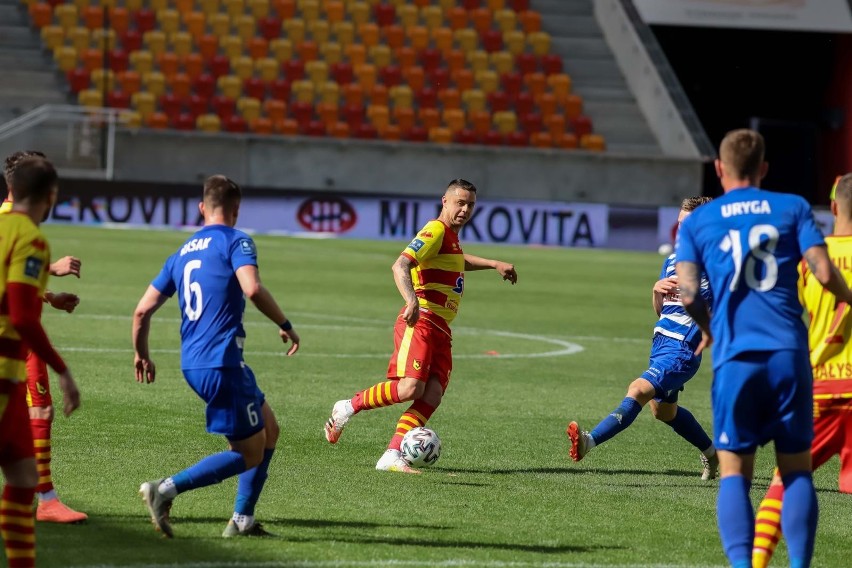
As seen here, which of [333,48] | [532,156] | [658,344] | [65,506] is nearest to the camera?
[65,506]

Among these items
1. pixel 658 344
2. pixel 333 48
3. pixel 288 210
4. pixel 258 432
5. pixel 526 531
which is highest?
pixel 333 48

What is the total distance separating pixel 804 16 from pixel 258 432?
3458 centimetres

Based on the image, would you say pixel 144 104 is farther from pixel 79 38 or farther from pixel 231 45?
pixel 231 45

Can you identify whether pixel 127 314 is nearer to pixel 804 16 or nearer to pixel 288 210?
pixel 288 210

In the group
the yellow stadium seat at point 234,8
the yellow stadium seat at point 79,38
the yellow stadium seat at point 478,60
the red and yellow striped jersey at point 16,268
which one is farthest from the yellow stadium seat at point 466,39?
the red and yellow striped jersey at point 16,268

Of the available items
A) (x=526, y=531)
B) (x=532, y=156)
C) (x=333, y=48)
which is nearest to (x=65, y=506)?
(x=526, y=531)

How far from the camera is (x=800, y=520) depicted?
18.9ft

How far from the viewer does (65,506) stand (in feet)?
23.4

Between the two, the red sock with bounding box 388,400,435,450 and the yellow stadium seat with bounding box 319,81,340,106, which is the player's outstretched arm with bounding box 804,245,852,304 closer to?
the red sock with bounding box 388,400,435,450

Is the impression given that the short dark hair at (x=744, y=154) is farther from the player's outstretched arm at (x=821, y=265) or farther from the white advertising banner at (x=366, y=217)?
the white advertising banner at (x=366, y=217)

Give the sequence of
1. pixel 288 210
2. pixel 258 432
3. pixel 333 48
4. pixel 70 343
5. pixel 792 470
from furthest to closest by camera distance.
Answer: pixel 333 48 → pixel 288 210 → pixel 70 343 → pixel 258 432 → pixel 792 470

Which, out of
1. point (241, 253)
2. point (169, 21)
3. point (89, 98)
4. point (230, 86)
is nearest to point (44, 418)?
point (241, 253)

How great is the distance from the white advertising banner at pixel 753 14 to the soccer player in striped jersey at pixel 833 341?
31522 mm

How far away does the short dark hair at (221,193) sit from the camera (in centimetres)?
658
